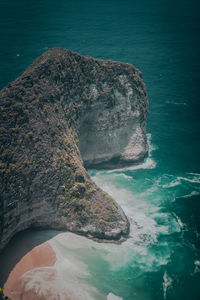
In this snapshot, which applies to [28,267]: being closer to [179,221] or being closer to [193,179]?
[179,221]

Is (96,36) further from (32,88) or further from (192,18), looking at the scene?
(32,88)

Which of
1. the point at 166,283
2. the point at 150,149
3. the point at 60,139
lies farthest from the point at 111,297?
the point at 150,149

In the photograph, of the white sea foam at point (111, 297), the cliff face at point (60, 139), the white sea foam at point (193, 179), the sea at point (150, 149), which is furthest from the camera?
the white sea foam at point (193, 179)

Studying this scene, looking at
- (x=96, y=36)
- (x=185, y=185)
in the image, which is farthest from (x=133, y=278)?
(x=96, y=36)

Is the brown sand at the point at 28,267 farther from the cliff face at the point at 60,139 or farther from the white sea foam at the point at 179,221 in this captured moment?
the white sea foam at the point at 179,221

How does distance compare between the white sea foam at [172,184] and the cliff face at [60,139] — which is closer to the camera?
the cliff face at [60,139]

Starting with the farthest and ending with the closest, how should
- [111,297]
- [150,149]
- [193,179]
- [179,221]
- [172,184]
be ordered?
[150,149], [193,179], [172,184], [179,221], [111,297]

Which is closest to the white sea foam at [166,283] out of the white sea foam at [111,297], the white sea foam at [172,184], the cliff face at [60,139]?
the white sea foam at [111,297]
